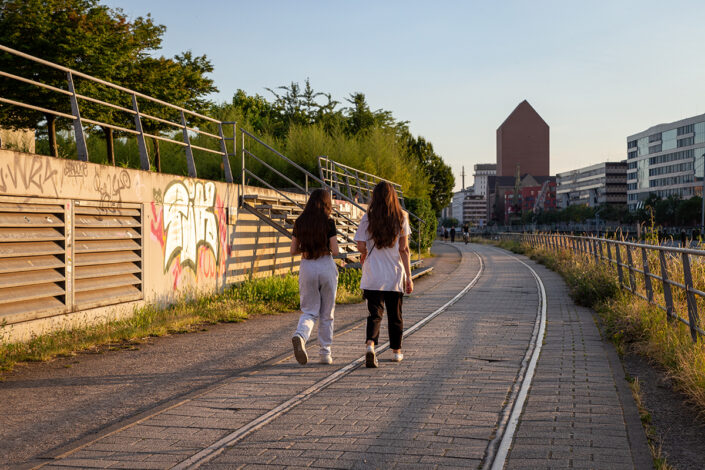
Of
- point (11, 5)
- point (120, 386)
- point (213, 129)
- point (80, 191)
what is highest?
point (11, 5)

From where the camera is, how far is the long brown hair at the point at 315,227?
7.68 m

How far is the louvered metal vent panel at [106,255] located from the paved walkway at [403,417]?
11.5 feet

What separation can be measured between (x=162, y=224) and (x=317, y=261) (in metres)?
Answer: 5.00

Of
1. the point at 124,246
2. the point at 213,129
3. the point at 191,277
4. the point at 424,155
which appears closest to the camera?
the point at 124,246

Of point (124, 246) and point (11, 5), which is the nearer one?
point (124, 246)

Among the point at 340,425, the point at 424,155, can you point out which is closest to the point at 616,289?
the point at 340,425

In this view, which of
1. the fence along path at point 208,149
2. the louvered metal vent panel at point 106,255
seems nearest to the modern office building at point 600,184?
the fence along path at point 208,149

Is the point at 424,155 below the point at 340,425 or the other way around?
the other way around

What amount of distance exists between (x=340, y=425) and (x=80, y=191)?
19.9 feet

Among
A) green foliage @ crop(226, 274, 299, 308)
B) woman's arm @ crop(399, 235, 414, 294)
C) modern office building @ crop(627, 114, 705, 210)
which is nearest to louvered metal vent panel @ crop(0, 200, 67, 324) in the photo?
green foliage @ crop(226, 274, 299, 308)

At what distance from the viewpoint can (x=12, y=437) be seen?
5195mm

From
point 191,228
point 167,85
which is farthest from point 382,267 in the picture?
point 167,85

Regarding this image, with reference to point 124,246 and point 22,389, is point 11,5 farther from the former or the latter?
point 22,389

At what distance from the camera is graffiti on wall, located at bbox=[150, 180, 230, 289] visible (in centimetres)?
1204
